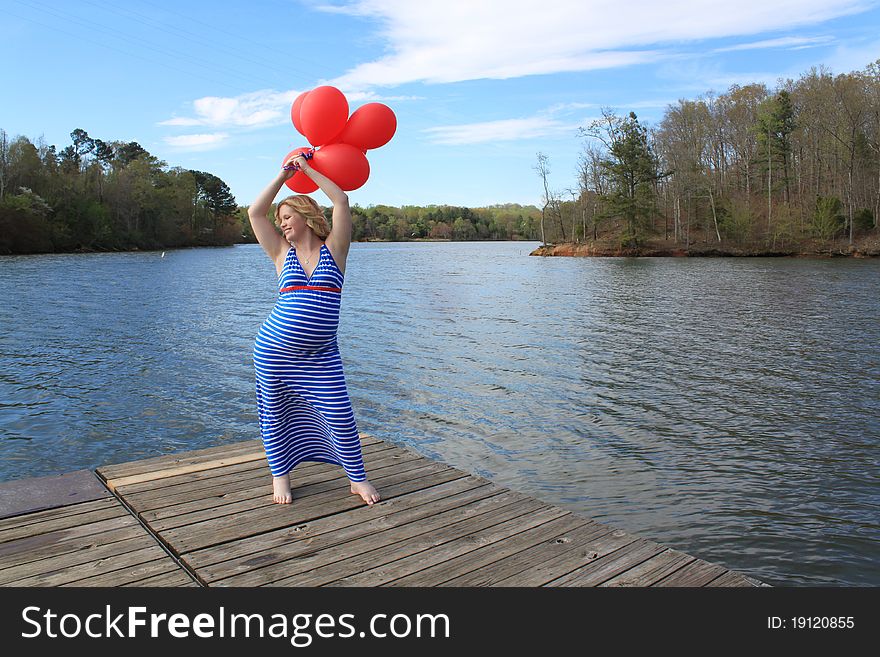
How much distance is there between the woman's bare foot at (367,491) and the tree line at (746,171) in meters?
61.4

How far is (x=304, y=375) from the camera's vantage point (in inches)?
175

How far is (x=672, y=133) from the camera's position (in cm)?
7775

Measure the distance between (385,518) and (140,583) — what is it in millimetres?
1427

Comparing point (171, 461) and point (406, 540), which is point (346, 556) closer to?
point (406, 540)

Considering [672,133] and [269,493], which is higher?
[672,133]

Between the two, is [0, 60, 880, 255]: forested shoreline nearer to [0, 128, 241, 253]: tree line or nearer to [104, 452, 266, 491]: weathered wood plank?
[0, 128, 241, 253]: tree line

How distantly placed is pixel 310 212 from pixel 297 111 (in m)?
0.90

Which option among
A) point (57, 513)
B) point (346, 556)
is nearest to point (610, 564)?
point (346, 556)

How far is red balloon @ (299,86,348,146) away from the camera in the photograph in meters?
4.56

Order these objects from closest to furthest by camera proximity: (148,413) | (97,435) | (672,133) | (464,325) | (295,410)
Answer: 1. (295,410)
2. (97,435)
3. (148,413)
4. (464,325)
5. (672,133)

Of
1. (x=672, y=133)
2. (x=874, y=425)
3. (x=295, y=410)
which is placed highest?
(x=672, y=133)
